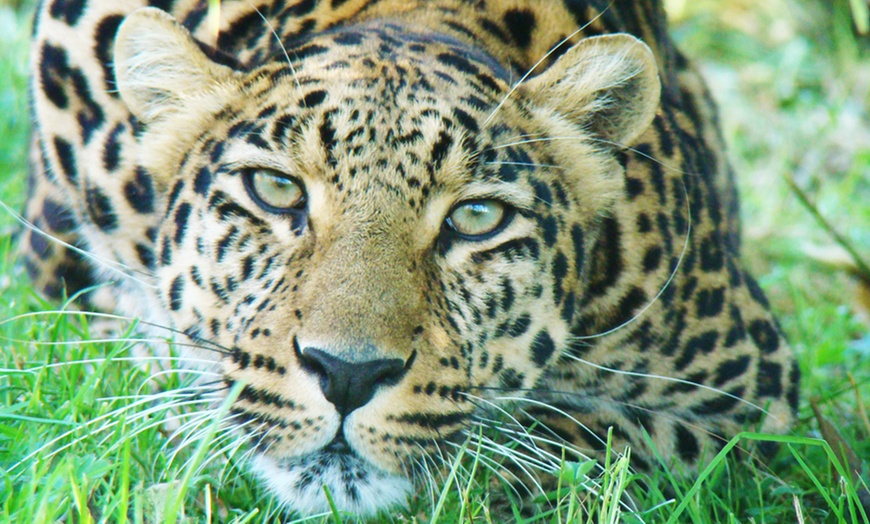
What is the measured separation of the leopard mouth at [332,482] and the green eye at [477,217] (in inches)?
35.6

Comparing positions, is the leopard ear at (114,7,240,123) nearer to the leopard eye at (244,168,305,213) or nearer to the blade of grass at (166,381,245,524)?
the leopard eye at (244,168,305,213)

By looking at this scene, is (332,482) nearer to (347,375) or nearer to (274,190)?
(347,375)

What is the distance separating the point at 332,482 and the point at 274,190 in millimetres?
1046

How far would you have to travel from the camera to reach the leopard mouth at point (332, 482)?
11.8 ft

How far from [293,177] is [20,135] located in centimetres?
486

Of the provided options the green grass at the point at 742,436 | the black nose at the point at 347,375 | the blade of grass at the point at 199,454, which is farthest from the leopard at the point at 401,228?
the blade of grass at the point at 199,454

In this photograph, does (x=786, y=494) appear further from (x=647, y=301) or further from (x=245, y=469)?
(x=245, y=469)

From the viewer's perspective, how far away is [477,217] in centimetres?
392

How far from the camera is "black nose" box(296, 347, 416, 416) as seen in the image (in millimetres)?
3252

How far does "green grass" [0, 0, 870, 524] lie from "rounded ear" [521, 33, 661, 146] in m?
1.34

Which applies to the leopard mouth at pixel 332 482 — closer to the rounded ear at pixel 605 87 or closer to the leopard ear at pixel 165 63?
the leopard ear at pixel 165 63

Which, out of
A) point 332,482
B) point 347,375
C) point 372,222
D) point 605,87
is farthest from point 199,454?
point 605,87

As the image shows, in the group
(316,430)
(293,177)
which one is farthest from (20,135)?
(316,430)

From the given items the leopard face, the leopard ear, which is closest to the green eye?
the leopard face
